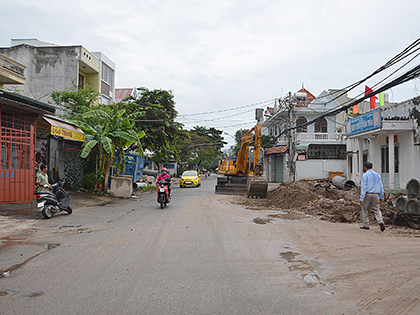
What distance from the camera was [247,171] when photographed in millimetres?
22250

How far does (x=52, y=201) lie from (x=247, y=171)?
1380 centimetres

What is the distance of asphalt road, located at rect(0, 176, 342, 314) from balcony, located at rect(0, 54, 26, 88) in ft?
37.5

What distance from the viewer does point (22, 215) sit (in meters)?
11.0

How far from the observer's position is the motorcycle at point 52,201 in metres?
10.5

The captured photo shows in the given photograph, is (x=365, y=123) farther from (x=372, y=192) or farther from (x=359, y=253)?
(x=359, y=253)

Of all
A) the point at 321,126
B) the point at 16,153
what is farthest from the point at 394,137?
the point at 16,153

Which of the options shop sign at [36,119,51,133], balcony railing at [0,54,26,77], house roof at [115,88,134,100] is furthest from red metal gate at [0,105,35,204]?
house roof at [115,88,134,100]

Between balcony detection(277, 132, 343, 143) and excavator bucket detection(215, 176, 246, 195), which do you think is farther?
balcony detection(277, 132, 343, 143)

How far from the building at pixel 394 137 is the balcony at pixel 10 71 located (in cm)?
2020

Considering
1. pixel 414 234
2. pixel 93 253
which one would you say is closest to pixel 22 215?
pixel 93 253

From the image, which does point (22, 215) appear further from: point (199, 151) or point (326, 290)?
point (199, 151)

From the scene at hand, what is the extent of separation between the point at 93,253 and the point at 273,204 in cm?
1047

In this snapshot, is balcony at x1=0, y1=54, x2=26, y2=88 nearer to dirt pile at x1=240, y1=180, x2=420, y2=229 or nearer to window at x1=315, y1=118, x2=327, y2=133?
dirt pile at x1=240, y1=180, x2=420, y2=229

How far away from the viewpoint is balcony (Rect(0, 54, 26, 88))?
54.9 feet
